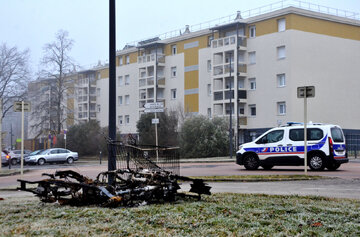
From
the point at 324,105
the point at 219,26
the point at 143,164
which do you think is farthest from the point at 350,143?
the point at 143,164

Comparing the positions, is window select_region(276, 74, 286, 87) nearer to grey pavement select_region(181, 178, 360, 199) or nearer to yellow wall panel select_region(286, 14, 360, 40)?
yellow wall panel select_region(286, 14, 360, 40)

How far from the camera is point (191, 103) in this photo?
208 ft

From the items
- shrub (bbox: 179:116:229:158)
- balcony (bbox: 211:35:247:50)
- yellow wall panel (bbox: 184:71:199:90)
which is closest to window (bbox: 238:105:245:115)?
balcony (bbox: 211:35:247:50)

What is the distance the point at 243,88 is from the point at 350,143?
14481mm

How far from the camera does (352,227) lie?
616 cm

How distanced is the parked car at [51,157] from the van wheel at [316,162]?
2653cm

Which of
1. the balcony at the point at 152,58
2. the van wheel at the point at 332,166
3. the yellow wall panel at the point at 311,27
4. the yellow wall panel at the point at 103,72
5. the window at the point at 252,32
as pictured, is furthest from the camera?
the yellow wall panel at the point at 103,72

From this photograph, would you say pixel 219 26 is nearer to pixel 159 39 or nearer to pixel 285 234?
pixel 159 39

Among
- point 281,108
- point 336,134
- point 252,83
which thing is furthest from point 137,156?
point 252,83

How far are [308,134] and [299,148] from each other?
0.69 m

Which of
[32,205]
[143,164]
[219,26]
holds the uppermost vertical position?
[219,26]

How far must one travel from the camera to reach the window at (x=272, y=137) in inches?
840

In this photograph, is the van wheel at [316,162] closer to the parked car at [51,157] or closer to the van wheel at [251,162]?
the van wheel at [251,162]

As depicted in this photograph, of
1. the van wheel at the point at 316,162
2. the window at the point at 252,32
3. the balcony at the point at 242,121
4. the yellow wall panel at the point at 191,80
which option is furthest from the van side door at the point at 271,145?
the yellow wall panel at the point at 191,80
